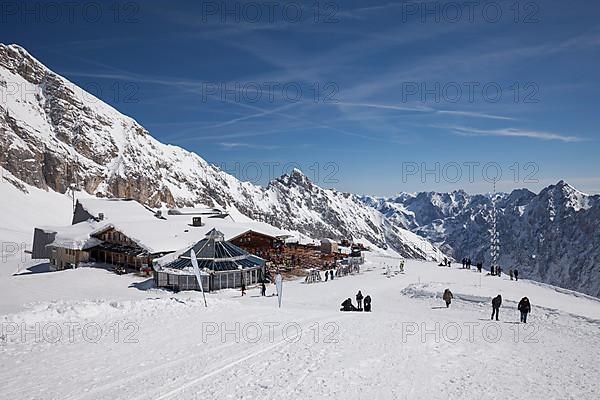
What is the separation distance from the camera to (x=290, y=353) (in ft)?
46.3

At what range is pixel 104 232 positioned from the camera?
49594 mm

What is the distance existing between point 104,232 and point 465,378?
154 feet

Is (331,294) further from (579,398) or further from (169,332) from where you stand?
(579,398)

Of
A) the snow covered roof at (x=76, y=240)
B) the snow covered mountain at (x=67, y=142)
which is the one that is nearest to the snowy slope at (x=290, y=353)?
the snow covered roof at (x=76, y=240)

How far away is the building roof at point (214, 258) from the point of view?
3606cm

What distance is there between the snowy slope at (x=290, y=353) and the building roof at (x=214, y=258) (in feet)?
39.7

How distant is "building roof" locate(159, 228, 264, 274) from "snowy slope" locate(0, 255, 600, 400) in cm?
1209

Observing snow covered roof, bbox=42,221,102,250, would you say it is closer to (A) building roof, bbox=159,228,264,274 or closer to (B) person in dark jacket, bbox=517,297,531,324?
(A) building roof, bbox=159,228,264,274

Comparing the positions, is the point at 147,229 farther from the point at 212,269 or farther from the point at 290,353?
the point at 290,353

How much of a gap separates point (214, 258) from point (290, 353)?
23640 mm

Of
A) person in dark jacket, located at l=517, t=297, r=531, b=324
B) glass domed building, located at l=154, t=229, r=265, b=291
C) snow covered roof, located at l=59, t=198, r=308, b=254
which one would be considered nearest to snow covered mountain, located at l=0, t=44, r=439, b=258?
snow covered roof, located at l=59, t=198, r=308, b=254

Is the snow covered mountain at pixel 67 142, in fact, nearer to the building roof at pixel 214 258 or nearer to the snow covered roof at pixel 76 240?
the snow covered roof at pixel 76 240

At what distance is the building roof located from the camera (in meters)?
36.1

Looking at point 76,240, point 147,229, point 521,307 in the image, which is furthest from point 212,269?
point 521,307
